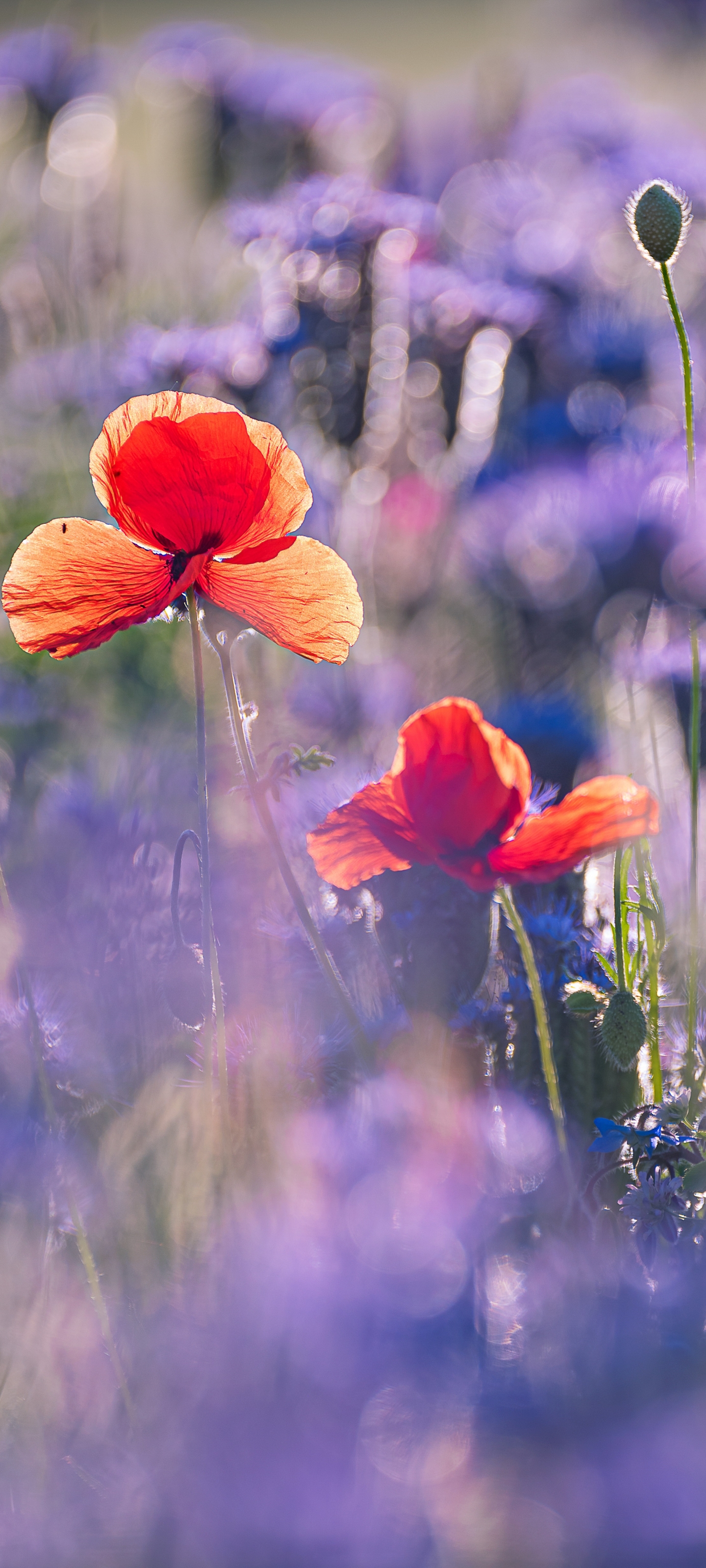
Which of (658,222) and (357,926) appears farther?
(357,926)

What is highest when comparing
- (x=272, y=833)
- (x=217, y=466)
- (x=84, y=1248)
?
(x=217, y=466)

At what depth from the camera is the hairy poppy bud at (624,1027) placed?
326 millimetres

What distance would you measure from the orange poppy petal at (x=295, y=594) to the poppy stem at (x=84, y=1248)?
12cm

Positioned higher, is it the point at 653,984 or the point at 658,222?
the point at 658,222

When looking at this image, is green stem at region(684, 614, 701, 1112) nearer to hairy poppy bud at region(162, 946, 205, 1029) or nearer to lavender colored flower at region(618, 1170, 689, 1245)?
lavender colored flower at region(618, 1170, 689, 1245)

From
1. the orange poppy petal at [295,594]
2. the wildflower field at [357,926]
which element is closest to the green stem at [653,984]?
the wildflower field at [357,926]

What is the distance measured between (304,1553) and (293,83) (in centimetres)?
86

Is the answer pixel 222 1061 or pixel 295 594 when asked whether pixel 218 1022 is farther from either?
pixel 295 594

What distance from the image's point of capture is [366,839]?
0.34 metres

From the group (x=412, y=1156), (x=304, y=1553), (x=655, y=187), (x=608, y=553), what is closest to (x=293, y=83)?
(x=608, y=553)

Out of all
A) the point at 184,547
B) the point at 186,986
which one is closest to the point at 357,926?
the point at 186,986

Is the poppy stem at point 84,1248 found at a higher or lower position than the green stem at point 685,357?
lower

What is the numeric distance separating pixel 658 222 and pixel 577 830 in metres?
0.15

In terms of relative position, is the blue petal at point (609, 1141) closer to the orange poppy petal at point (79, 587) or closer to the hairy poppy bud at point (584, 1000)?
the hairy poppy bud at point (584, 1000)
